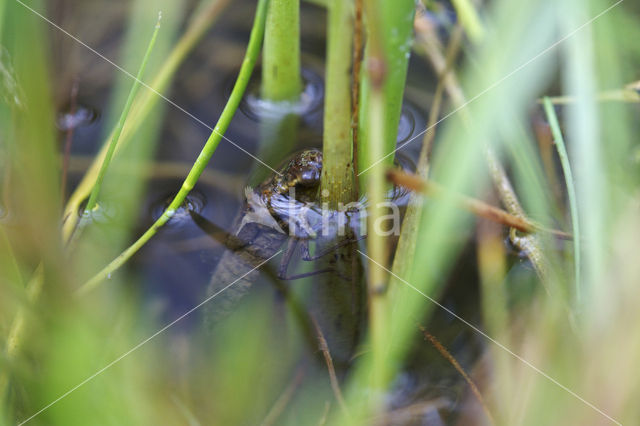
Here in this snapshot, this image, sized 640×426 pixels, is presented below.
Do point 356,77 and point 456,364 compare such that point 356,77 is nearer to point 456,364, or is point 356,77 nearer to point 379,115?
point 379,115

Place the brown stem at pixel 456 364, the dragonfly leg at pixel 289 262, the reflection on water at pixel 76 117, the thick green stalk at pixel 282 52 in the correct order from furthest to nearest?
the reflection on water at pixel 76 117, the dragonfly leg at pixel 289 262, the thick green stalk at pixel 282 52, the brown stem at pixel 456 364

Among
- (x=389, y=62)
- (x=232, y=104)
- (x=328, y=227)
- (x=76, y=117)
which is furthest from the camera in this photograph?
(x=76, y=117)

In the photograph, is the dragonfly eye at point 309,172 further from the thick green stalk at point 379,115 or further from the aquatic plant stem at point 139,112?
the aquatic plant stem at point 139,112

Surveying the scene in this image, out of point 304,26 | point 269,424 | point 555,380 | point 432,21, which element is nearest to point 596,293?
point 555,380

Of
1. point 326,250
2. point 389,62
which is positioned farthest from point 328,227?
point 389,62

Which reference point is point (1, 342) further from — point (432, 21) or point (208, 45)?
point (432, 21)

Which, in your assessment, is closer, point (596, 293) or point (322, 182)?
point (596, 293)

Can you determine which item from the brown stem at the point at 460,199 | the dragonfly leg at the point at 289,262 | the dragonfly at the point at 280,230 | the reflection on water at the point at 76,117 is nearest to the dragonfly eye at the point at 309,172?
the dragonfly at the point at 280,230
